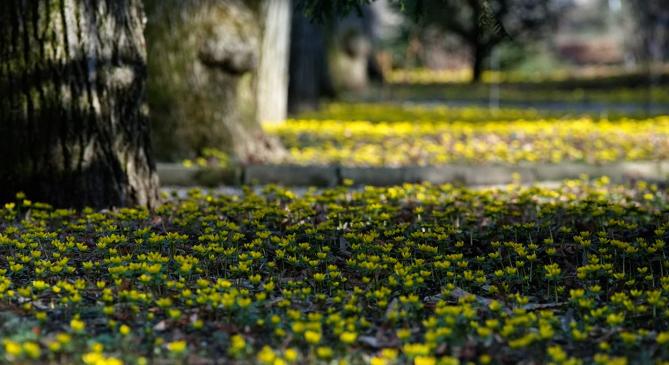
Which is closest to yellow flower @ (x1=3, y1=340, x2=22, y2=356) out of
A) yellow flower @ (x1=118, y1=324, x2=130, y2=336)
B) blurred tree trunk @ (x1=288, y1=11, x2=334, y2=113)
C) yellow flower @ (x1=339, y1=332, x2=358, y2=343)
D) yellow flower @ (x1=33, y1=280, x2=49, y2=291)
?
yellow flower @ (x1=118, y1=324, x2=130, y2=336)

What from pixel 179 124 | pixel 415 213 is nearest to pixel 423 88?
pixel 179 124

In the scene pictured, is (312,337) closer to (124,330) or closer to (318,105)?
(124,330)

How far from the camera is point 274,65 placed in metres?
10.5

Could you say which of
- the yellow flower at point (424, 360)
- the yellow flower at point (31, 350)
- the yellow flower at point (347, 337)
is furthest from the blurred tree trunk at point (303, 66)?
the yellow flower at point (31, 350)

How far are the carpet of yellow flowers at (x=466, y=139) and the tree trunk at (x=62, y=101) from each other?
265 centimetres

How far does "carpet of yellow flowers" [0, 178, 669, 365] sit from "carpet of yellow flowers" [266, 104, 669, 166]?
2.18 meters

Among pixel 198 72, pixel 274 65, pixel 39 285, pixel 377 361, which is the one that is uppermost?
pixel 274 65

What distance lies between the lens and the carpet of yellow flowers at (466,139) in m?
Answer: 7.90

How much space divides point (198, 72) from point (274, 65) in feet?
10.7

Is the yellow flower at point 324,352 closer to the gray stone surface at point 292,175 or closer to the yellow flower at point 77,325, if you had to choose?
the yellow flower at point 77,325

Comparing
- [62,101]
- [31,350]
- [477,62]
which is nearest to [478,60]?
[477,62]

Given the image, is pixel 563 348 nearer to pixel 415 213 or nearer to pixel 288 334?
pixel 288 334

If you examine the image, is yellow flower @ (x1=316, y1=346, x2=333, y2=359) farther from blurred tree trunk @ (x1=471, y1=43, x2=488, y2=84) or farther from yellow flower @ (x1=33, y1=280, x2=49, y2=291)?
blurred tree trunk @ (x1=471, y1=43, x2=488, y2=84)

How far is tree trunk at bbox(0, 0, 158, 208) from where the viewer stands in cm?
505
